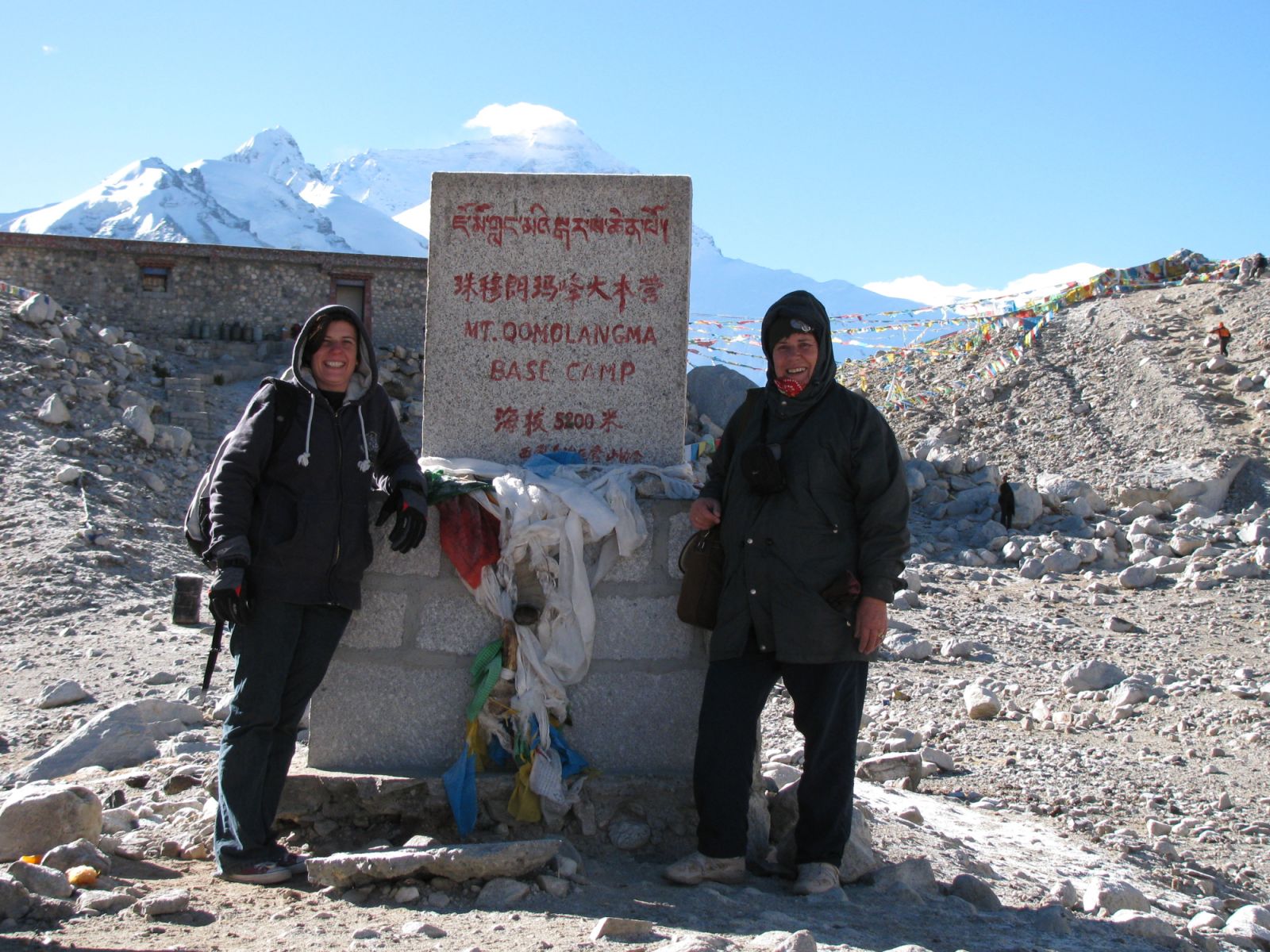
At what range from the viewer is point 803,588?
363 centimetres

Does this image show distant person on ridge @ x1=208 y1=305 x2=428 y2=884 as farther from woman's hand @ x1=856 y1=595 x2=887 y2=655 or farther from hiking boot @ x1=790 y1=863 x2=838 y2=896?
hiking boot @ x1=790 y1=863 x2=838 y2=896

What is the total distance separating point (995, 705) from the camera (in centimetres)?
749

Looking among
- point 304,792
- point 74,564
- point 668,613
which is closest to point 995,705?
point 668,613

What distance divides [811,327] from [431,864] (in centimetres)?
196

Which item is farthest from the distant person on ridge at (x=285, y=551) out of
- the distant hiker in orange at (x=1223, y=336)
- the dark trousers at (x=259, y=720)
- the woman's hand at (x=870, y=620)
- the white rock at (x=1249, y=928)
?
the distant hiker in orange at (x=1223, y=336)

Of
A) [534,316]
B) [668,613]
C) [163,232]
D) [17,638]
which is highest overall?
[163,232]

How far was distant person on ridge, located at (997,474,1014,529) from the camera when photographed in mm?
15312

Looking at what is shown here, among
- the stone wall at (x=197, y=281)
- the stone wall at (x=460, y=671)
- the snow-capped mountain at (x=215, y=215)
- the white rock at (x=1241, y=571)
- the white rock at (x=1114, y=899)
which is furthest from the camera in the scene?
the snow-capped mountain at (x=215, y=215)

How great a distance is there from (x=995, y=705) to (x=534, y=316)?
175 inches

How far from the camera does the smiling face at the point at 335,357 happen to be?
3.74 metres

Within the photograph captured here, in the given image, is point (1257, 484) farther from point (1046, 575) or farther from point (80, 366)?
point (80, 366)

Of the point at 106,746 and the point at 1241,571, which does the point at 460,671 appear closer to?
the point at 106,746

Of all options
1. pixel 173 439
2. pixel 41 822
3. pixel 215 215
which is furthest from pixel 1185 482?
pixel 215 215

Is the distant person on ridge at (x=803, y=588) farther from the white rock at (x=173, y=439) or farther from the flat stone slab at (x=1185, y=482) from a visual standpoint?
the flat stone slab at (x=1185, y=482)
